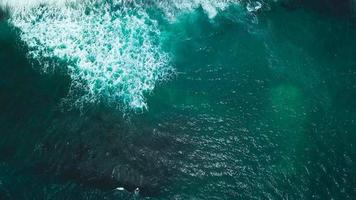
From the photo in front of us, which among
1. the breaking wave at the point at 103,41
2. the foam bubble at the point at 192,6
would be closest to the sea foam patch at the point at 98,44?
the breaking wave at the point at 103,41

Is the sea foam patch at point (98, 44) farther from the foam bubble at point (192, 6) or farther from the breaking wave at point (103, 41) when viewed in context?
the foam bubble at point (192, 6)

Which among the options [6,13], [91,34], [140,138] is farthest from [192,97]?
[6,13]

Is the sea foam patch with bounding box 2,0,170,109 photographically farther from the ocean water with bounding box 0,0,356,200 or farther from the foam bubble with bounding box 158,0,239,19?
the foam bubble with bounding box 158,0,239,19

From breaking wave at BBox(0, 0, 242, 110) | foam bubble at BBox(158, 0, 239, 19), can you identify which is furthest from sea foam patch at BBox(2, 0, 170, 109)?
foam bubble at BBox(158, 0, 239, 19)

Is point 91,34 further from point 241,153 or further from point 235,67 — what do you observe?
point 241,153

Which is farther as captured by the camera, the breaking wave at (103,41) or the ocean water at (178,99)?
the breaking wave at (103,41)

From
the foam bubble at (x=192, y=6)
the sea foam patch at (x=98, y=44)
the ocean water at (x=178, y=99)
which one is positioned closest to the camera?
the ocean water at (x=178, y=99)

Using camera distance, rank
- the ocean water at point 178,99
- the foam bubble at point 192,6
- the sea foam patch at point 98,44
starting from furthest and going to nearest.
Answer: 1. the foam bubble at point 192,6
2. the sea foam patch at point 98,44
3. the ocean water at point 178,99
